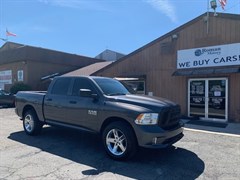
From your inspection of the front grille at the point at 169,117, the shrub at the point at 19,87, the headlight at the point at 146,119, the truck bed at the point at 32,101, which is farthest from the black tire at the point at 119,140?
the shrub at the point at 19,87

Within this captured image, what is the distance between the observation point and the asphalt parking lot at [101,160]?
4.43 metres

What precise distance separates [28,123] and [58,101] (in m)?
1.78

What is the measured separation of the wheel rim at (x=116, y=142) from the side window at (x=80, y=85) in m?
1.37

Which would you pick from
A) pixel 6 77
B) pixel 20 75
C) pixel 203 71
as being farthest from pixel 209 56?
pixel 6 77

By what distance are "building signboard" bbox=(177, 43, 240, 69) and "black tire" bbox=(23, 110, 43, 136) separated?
806 centimetres

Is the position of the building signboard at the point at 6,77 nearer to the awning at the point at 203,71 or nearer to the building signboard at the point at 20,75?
the building signboard at the point at 20,75

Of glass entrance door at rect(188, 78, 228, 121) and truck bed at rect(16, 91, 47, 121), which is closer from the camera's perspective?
truck bed at rect(16, 91, 47, 121)

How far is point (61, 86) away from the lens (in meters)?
6.81

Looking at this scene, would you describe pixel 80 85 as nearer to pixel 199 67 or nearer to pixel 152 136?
pixel 152 136

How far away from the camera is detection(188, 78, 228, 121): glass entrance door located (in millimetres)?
11164

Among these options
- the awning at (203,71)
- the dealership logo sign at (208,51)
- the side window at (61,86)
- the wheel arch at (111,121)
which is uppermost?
the dealership logo sign at (208,51)

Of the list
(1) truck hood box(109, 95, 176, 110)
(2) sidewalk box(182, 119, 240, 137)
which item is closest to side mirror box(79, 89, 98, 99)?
(1) truck hood box(109, 95, 176, 110)

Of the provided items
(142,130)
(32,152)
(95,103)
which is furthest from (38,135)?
(142,130)

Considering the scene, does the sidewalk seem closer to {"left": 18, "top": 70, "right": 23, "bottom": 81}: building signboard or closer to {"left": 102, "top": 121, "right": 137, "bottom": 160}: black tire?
{"left": 102, "top": 121, "right": 137, "bottom": 160}: black tire
